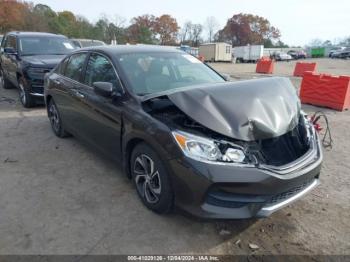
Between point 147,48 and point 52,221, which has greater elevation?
point 147,48

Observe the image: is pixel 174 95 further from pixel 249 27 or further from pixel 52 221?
pixel 249 27

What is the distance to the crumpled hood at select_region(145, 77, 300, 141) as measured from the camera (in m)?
3.03

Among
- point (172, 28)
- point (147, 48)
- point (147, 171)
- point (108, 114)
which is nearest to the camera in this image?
point (147, 171)

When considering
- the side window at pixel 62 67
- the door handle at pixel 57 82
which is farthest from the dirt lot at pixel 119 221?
the side window at pixel 62 67

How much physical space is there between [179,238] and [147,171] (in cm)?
77

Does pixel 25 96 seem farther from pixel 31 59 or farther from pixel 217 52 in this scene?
pixel 217 52

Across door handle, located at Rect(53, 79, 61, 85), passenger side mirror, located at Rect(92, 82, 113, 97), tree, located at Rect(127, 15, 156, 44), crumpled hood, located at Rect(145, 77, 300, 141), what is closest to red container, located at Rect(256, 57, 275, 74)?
door handle, located at Rect(53, 79, 61, 85)

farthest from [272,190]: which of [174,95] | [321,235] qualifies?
[174,95]

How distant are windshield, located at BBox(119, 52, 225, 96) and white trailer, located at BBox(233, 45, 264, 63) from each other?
1942 inches

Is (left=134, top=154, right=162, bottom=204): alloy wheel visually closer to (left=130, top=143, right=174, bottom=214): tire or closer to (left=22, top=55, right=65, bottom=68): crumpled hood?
(left=130, top=143, right=174, bottom=214): tire

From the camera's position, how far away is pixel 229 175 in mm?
2801

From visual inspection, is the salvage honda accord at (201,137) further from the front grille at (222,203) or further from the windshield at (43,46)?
the windshield at (43,46)

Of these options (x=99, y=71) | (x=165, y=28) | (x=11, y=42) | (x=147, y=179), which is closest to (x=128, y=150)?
(x=147, y=179)

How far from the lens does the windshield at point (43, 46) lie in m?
9.05
